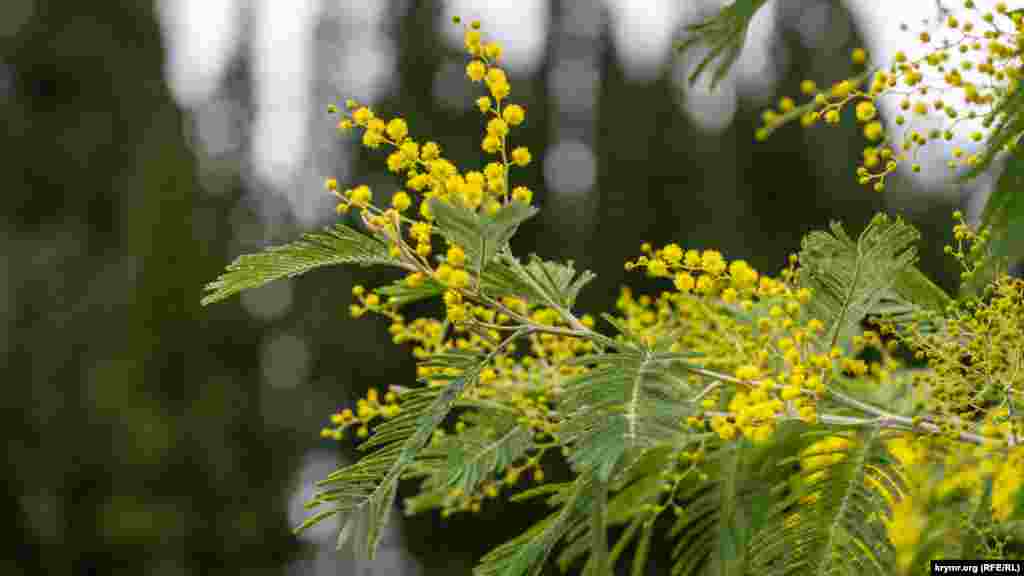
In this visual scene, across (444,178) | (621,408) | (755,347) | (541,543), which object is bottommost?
(541,543)

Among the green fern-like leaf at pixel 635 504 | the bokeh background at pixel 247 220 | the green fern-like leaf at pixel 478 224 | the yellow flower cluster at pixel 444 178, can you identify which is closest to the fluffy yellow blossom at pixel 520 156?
the yellow flower cluster at pixel 444 178

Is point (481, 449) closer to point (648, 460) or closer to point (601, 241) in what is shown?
point (648, 460)

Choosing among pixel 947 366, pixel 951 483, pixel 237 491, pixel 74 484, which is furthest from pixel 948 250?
pixel 237 491

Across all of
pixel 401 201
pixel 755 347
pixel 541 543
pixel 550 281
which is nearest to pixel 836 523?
pixel 755 347

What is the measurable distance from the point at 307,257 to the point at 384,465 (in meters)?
0.35

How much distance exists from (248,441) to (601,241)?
7447mm

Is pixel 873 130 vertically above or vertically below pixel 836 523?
above

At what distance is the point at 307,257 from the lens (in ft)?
4.88

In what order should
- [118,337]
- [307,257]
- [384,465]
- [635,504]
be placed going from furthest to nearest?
[118,337], [635,504], [307,257], [384,465]

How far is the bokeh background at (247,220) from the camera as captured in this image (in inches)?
594

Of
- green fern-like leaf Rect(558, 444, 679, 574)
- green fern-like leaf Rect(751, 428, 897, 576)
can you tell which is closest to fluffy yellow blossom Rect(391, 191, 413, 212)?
green fern-like leaf Rect(558, 444, 679, 574)

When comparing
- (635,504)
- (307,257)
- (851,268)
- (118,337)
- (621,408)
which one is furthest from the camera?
(118,337)

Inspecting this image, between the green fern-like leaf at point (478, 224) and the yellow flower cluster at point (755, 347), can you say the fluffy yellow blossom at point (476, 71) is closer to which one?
the green fern-like leaf at point (478, 224)

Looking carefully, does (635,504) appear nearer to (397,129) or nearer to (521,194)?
(521,194)
